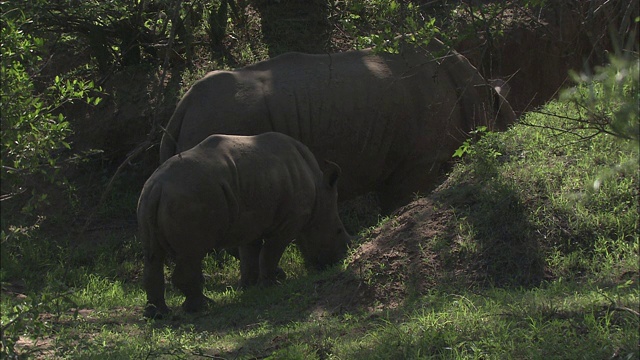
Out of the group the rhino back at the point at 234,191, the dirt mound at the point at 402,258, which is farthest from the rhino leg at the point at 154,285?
the dirt mound at the point at 402,258

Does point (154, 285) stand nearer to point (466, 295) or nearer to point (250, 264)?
point (250, 264)

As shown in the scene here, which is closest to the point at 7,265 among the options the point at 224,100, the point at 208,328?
the point at 224,100

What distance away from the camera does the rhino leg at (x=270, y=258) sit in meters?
8.46

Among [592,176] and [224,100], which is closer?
[592,176]

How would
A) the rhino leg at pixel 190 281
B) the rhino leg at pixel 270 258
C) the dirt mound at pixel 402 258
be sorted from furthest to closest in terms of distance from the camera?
the rhino leg at pixel 270 258 < the rhino leg at pixel 190 281 < the dirt mound at pixel 402 258

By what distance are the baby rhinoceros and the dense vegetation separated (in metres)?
0.34

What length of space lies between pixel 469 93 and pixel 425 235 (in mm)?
3215

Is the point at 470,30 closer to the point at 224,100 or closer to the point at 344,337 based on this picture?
the point at 344,337

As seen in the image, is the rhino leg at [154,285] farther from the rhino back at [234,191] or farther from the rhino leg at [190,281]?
the rhino back at [234,191]

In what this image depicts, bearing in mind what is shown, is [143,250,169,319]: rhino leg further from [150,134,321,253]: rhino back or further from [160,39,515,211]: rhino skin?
[160,39,515,211]: rhino skin

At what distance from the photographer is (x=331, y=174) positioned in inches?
350

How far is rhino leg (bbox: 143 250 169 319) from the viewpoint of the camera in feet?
25.3

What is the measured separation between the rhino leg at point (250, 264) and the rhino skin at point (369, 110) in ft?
4.44

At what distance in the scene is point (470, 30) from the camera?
7.01 m
